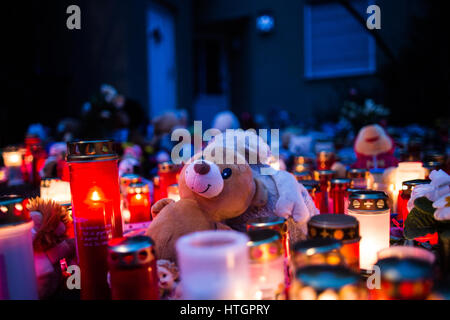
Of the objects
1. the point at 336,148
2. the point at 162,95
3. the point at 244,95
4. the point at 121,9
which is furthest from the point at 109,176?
the point at 244,95

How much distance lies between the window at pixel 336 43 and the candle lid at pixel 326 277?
5.72 meters

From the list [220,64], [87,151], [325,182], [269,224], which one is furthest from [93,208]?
[220,64]

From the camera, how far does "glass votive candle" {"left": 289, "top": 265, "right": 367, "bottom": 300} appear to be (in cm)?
46

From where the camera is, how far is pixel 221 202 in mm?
792

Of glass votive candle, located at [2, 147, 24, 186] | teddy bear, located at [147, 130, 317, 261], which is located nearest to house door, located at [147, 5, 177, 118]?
glass votive candle, located at [2, 147, 24, 186]

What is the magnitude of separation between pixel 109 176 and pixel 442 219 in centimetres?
64

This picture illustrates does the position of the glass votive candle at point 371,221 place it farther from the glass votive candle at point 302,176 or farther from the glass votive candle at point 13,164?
the glass votive candle at point 13,164

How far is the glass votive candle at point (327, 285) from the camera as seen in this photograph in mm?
456

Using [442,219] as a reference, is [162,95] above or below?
above

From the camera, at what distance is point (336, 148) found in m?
2.39

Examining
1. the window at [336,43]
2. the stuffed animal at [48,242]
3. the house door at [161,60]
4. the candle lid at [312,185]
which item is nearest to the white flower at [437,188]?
the candle lid at [312,185]

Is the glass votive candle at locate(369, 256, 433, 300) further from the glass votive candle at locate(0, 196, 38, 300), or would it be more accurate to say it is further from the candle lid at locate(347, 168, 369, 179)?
the candle lid at locate(347, 168, 369, 179)

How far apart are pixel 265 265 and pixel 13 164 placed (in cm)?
166

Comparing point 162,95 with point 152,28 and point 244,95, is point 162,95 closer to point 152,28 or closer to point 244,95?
point 152,28
